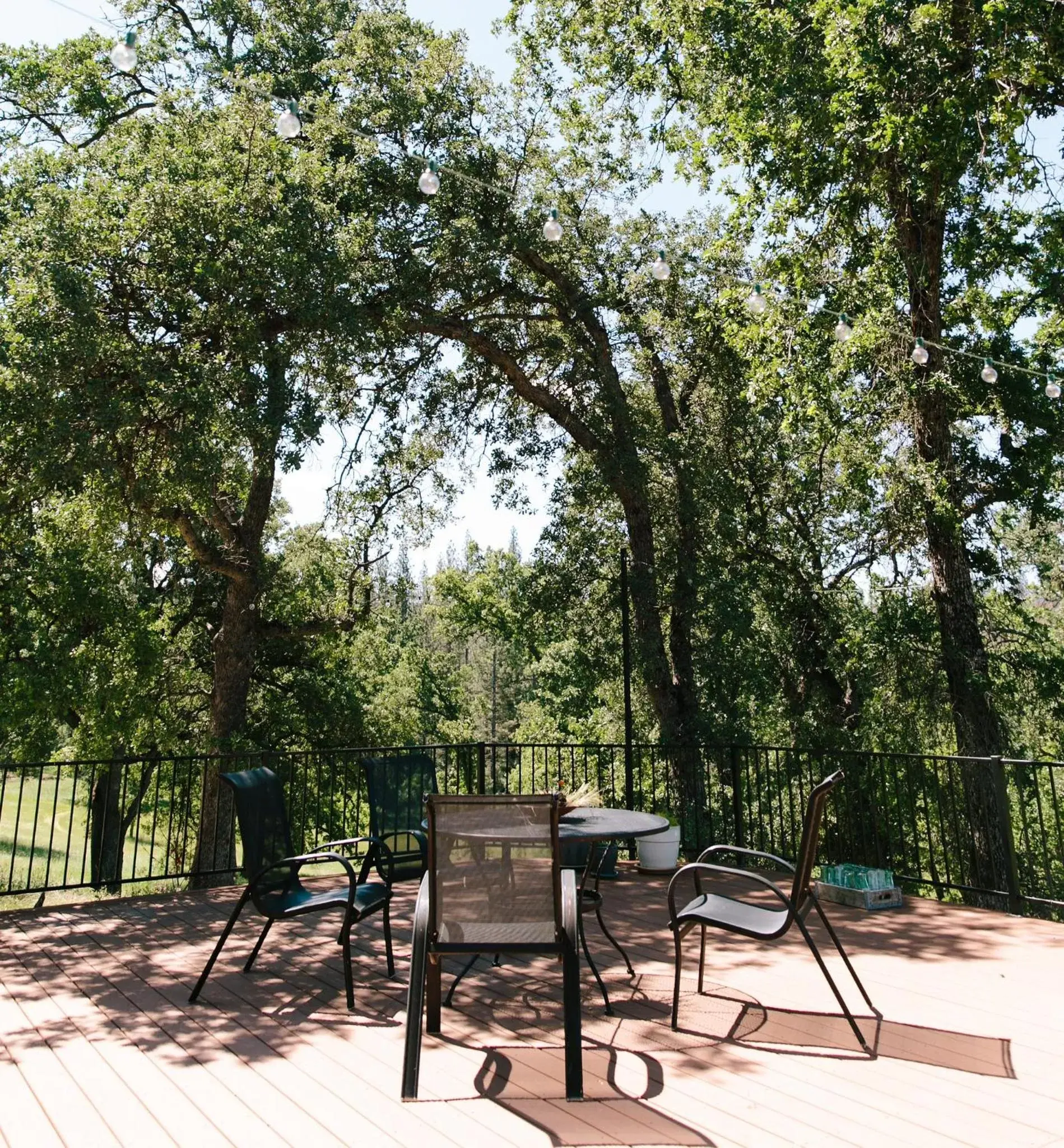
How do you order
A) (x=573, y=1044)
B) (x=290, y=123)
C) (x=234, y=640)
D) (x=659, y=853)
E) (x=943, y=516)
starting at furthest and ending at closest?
1. (x=234, y=640)
2. (x=943, y=516)
3. (x=659, y=853)
4. (x=290, y=123)
5. (x=573, y=1044)

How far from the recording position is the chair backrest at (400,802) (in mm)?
4617

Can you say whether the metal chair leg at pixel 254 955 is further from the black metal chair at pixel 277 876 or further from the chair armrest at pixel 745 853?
the chair armrest at pixel 745 853

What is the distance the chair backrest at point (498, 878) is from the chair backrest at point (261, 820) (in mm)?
1191

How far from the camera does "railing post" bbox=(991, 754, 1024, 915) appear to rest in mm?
5332

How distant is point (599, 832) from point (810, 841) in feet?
2.83

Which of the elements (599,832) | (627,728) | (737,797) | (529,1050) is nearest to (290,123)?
(599,832)

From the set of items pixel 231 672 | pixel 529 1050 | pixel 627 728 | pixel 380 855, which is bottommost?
pixel 529 1050

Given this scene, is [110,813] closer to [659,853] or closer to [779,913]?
[659,853]

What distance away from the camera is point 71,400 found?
24.7ft

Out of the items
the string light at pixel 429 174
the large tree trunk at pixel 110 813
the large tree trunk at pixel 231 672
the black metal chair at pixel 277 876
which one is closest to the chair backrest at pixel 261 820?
the black metal chair at pixel 277 876

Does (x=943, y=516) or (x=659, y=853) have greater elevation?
(x=943, y=516)

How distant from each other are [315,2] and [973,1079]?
1533 cm

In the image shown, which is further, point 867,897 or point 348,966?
point 867,897

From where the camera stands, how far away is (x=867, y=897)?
5.55m
